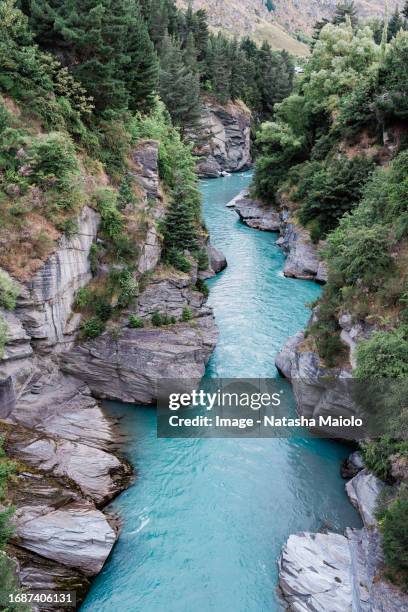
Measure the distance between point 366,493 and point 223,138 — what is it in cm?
6479

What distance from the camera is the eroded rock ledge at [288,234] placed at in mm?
35812

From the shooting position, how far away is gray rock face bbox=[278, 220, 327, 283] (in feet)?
116

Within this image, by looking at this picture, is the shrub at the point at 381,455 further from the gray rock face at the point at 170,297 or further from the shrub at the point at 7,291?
the shrub at the point at 7,291

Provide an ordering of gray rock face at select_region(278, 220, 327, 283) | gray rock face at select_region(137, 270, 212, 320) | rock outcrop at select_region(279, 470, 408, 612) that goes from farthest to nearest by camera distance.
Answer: gray rock face at select_region(278, 220, 327, 283) < gray rock face at select_region(137, 270, 212, 320) < rock outcrop at select_region(279, 470, 408, 612)

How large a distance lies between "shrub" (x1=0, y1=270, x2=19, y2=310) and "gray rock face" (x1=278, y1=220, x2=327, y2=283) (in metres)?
21.9

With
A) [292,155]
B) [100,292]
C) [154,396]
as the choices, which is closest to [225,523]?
[154,396]

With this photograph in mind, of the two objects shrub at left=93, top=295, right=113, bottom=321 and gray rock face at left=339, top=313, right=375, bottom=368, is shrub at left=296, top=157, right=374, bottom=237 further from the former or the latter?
shrub at left=93, top=295, right=113, bottom=321

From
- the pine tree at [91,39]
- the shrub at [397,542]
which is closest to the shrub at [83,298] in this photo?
the pine tree at [91,39]

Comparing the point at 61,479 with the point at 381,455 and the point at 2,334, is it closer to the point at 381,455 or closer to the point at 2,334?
the point at 2,334

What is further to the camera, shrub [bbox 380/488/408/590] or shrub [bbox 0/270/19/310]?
shrub [bbox 0/270/19/310]

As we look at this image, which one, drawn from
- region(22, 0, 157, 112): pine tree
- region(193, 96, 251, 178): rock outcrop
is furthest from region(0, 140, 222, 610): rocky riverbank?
region(193, 96, 251, 178): rock outcrop

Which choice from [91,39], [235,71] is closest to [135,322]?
[91,39]

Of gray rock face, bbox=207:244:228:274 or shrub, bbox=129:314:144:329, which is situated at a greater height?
gray rock face, bbox=207:244:228:274

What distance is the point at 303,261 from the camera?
3606cm
